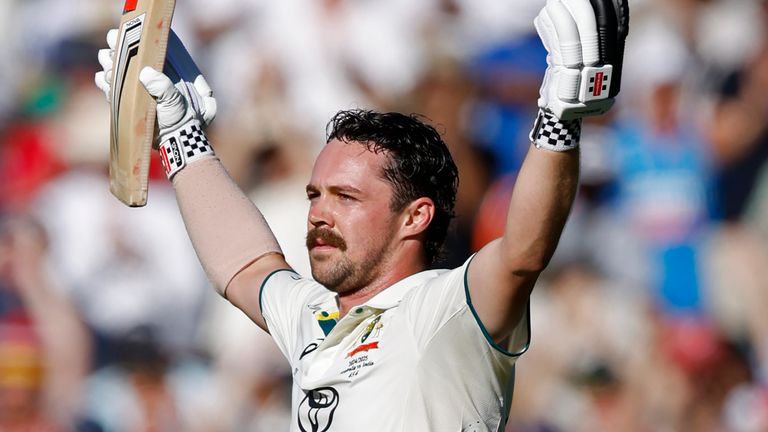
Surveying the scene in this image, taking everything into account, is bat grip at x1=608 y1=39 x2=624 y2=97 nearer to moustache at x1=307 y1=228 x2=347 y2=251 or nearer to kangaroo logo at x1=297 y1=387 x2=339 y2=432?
moustache at x1=307 y1=228 x2=347 y2=251

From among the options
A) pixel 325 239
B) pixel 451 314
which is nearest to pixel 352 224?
pixel 325 239

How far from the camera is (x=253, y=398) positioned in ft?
21.7

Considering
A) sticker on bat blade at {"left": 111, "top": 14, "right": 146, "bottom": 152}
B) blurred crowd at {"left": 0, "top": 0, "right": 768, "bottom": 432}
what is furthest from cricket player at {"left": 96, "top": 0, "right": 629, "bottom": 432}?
blurred crowd at {"left": 0, "top": 0, "right": 768, "bottom": 432}

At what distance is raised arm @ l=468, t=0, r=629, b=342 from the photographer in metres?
2.72

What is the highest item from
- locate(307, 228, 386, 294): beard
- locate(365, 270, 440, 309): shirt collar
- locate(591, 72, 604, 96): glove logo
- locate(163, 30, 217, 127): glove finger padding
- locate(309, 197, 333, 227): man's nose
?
locate(163, 30, 217, 127): glove finger padding

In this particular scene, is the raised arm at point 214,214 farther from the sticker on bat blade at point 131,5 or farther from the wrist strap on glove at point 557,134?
the wrist strap on glove at point 557,134

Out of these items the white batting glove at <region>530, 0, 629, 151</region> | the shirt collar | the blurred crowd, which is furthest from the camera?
the blurred crowd

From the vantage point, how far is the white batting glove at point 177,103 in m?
3.76

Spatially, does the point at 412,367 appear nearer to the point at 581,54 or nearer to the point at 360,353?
the point at 360,353

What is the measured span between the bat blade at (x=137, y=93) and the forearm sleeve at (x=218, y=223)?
19 centimetres

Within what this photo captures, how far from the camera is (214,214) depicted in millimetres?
3859

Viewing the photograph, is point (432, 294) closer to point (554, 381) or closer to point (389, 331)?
point (389, 331)

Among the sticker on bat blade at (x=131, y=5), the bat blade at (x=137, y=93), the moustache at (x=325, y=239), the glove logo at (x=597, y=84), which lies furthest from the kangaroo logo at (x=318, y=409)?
the sticker on bat blade at (x=131, y=5)

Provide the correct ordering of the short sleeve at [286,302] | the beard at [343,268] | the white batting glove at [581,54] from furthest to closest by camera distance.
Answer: the short sleeve at [286,302]
the beard at [343,268]
the white batting glove at [581,54]
